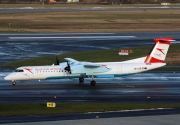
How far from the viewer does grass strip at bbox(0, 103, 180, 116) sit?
119 ft

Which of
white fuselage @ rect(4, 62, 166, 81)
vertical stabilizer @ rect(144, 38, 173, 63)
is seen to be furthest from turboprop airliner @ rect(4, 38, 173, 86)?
vertical stabilizer @ rect(144, 38, 173, 63)

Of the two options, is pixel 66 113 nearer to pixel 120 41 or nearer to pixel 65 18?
pixel 120 41

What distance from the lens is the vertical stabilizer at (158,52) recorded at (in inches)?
1973

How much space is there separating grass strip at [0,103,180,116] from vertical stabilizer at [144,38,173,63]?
11.3 m

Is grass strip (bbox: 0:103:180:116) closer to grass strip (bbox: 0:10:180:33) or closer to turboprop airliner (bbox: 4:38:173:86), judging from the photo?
turboprop airliner (bbox: 4:38:173:86)

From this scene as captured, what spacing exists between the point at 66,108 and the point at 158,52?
1584 centimetres

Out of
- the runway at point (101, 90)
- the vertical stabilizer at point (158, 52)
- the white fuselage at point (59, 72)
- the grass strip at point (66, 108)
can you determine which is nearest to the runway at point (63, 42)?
the white fuselage at point (59, 72)

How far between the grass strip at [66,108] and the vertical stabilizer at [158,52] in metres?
11.3

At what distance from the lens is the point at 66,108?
3781 cm

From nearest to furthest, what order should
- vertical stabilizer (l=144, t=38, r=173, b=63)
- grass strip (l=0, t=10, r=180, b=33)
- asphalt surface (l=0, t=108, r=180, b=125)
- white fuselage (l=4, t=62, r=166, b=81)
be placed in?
asphalt surface (l=0, t=108, r=180, b=125) → white fuselage (l=4, t=62, r=166, b=81) → vertical stabilizer (l=144, t=38, r=173, b=63) → grass strip (l=0, t=10, r=180, b=33)

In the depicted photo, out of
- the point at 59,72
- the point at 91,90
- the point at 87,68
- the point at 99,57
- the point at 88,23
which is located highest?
the point at 87,68

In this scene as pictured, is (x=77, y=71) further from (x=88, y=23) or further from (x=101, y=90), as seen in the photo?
(x=88, y=23)

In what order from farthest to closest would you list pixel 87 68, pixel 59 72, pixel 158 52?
pixel 158 52 → pixel 59 72 → pixel 87 68

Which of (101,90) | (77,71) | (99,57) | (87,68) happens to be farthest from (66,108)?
(99,57)
